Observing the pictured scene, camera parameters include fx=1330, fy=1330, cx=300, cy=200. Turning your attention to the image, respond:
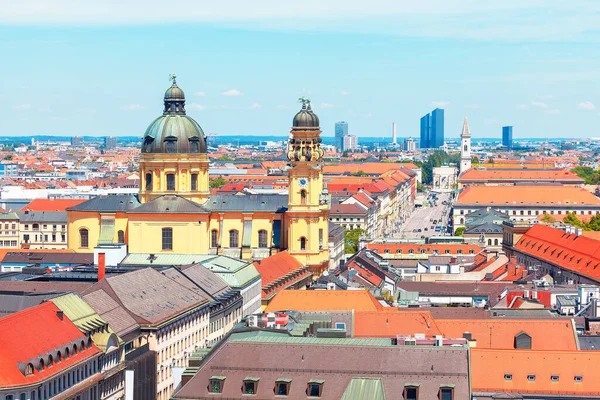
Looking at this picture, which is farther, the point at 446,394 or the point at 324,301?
the point at 324,301

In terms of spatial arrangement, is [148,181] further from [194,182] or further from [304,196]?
[304,196]

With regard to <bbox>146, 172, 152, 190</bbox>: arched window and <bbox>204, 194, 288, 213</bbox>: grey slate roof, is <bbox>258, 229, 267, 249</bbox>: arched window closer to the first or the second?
<bbox>204, 194, 288, 213</bbox>: grey slate roof

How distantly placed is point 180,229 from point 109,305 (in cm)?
5258

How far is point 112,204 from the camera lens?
14338 cm

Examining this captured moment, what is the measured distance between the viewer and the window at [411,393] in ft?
208

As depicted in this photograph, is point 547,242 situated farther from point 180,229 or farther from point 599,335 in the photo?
point 599,335

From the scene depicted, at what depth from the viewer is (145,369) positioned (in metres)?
85.7

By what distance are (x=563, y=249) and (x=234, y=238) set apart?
3845 cm

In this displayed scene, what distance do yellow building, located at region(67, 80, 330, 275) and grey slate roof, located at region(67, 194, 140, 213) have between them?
0.11m

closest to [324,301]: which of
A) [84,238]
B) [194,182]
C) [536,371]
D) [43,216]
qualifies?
[536,371]

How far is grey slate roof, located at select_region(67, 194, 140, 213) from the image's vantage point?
14262 cm

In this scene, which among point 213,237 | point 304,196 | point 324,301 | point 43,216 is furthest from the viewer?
point 43,216

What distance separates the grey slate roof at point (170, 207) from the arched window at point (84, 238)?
24.8 ft

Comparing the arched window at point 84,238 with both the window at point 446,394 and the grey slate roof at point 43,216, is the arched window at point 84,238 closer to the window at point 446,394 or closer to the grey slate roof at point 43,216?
the grey slate roof at point 43,216
